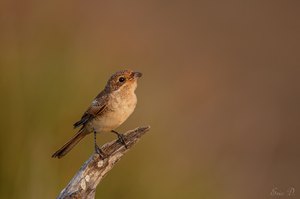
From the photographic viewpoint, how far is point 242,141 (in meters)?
14.8

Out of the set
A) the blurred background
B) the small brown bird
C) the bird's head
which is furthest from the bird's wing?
the blurred background

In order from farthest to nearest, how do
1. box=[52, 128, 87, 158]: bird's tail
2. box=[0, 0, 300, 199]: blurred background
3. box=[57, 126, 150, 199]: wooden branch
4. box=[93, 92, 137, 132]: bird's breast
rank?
1. box=[0, 0, 300, 199]: blurred background
2. box=[52, 128, 87, 158]: bird's tail
3. box=[93, 92, 137, 132]: bird's breast
4. box=[57, 126, 150, 199]: wooden branch

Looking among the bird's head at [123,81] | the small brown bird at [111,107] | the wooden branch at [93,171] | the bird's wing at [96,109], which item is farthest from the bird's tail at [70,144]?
the wooden branch at [93,171]

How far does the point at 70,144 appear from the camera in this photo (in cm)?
916

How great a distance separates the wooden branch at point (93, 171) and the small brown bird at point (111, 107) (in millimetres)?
466

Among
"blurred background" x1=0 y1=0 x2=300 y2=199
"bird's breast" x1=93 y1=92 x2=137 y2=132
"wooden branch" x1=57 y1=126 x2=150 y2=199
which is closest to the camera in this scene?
"wooden branch" x1=57 y1=126 x2=150 y2=199

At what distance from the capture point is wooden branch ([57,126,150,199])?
7.88m

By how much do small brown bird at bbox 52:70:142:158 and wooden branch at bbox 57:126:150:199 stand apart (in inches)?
18.3

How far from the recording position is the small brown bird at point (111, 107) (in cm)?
893

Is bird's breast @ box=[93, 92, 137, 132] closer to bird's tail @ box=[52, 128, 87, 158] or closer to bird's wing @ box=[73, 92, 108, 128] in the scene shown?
bird's wing @ box=[73, 92, 108, 128]

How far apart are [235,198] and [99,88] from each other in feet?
6.24

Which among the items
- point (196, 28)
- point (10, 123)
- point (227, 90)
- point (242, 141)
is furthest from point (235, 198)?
point (196, 28)

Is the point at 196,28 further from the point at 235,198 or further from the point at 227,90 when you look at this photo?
the point at 235,198

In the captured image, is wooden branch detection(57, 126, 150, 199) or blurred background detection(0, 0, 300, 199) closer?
Result: wooden branch detection(57, 126, 150, 199)
